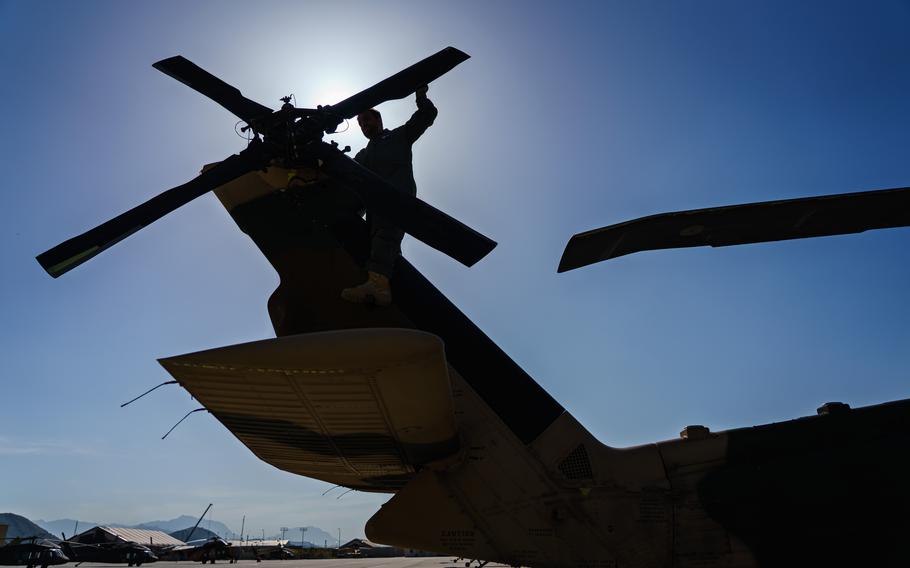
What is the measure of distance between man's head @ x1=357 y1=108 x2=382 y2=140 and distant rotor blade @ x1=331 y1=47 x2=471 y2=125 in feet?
2.41

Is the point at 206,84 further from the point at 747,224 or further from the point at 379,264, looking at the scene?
the point at 747,224

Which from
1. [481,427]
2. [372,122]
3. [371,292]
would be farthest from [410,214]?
[481,427]

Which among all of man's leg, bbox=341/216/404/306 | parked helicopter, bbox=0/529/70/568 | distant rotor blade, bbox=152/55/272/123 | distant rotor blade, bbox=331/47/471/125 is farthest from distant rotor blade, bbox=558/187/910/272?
parked helicopter, bbox=0/529/70/568

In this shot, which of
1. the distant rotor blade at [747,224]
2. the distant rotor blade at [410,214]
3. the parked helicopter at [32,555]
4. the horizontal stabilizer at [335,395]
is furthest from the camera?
the parked helicopter at [32,555]

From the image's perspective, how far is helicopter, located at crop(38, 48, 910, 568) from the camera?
159 inches

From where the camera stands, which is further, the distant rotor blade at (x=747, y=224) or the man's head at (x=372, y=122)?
the man's head at (x=372, y=122)

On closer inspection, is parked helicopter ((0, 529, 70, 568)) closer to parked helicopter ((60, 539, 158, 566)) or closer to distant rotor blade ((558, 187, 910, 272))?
parked helicopter ((60, 539, 158, 566))

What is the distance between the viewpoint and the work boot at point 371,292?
542cm

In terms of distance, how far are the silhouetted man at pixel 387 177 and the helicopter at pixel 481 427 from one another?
0.75 feet

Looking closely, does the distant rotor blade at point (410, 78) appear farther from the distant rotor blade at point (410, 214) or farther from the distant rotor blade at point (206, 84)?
the distant rotor blade at point (206, 84)

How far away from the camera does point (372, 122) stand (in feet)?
19.5

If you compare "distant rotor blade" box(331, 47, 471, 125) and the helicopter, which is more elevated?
"distant rotor blade" box(331, 47, 471, 125)

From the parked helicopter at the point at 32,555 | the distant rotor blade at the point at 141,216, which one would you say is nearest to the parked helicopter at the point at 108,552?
the parked helicopter at the point at 32,555

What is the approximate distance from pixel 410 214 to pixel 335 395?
1518 mm
